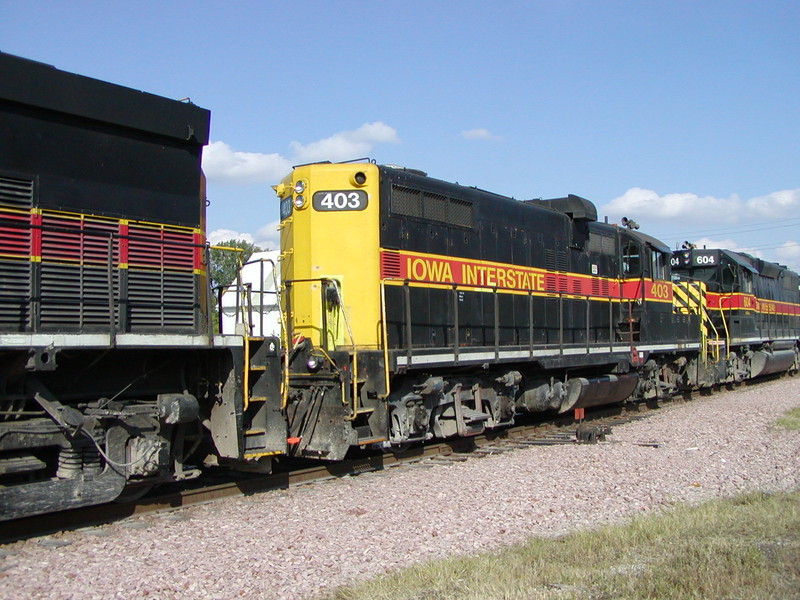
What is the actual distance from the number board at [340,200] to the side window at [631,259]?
7290mm

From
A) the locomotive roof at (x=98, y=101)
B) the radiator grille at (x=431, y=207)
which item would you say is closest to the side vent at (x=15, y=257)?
the locomotive roof at (x=98, y=101)

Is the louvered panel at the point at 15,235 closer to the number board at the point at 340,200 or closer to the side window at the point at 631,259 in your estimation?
the number board at the point at 340,200

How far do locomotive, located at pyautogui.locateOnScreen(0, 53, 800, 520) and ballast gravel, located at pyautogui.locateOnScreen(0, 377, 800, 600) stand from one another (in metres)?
0.47

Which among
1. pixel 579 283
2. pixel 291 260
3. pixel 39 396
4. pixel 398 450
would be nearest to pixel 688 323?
pixel 579 283

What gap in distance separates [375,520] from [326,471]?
2.07 m

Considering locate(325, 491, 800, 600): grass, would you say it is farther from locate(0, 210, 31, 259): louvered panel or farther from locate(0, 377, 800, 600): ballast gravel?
→ locate(0, 210, 31, 259): louvered panel

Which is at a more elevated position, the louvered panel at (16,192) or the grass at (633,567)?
the louvered panel at (16,192)

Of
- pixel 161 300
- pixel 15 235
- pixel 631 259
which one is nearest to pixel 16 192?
pixel 15 235

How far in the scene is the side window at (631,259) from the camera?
14750mm

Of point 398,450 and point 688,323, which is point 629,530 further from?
point 688,323

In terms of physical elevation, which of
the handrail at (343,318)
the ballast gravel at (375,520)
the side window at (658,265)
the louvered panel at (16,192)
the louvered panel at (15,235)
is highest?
the side window at (658,265)

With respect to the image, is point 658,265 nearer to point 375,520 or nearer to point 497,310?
point 497,310

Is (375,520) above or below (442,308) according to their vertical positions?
below

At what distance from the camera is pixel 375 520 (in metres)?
6.57
